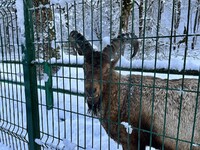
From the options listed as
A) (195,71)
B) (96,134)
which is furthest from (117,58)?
(96,134)

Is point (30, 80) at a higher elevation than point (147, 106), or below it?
higher

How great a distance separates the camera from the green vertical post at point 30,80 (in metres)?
3.32

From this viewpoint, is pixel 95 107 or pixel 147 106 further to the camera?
pixel 95 107

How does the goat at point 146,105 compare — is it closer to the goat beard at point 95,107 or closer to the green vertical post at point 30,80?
the goat beard at point 95,107

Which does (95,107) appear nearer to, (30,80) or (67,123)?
(30,80)

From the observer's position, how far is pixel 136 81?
3.64 m

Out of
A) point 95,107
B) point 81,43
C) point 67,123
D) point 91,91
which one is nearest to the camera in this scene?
point 91,91

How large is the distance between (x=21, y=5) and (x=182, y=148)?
2.85m

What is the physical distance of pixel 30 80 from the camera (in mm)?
3529

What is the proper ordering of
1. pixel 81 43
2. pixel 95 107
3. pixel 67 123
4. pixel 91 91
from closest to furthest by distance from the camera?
pixel 91 91 → pixel 81 43 → pixel 95 107 → pixel 67 123

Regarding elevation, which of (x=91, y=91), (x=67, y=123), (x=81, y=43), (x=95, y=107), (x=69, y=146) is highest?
(x=81, y=43)

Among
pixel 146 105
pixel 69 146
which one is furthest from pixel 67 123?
pixel 146 105

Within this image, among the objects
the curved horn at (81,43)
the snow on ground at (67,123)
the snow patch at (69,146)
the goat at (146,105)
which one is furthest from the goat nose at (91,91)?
the snow patch at (69,146)

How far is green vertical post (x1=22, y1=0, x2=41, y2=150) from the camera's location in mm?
3324
